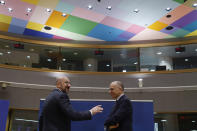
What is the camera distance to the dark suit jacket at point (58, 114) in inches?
92.4

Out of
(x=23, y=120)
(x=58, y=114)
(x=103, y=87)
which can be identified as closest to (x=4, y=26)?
(x=23, y=120)

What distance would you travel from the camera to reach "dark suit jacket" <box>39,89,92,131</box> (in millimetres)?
2346

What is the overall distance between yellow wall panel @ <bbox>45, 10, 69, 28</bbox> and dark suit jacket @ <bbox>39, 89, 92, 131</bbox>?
5.32 m

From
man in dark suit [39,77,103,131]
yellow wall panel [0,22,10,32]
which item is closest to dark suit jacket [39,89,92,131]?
man in dark suit [39,77,103,131]

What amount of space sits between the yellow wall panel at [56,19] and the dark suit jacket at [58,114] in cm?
532

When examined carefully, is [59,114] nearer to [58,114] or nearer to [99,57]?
[58,114]

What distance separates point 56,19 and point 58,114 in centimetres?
572

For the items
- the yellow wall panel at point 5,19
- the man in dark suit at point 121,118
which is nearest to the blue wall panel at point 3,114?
the yellow wall panel at point 5,19

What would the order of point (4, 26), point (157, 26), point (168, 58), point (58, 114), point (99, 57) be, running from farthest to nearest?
1. point (4, 26)
2. point (99, 57)
3. point (157, 26)
4. point (168, 58)
5. point (58, 114)

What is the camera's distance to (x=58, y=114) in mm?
2404

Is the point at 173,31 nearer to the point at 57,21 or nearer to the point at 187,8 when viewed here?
the point at 187,8

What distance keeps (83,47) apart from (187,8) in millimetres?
3520

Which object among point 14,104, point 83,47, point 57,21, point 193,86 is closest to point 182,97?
point 193,86

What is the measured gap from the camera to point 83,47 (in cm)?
846
